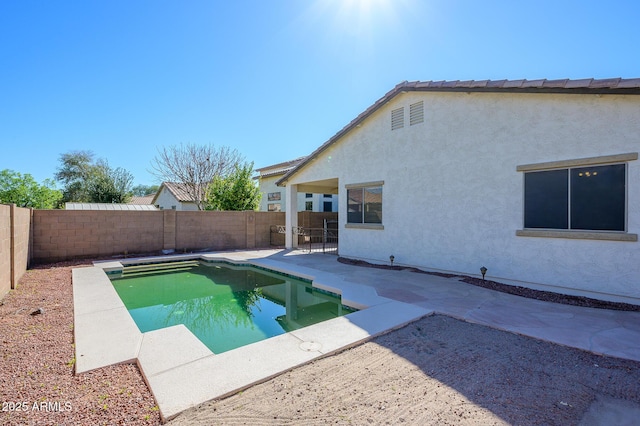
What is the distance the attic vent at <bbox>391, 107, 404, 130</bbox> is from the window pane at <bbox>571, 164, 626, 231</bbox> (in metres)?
4.99

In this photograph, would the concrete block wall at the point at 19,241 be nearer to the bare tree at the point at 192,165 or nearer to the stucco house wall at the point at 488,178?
the stucco house wall at the point at 488,178

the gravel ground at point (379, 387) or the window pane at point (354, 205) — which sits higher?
the window pane at point (354, 205)

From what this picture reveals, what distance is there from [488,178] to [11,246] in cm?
1194

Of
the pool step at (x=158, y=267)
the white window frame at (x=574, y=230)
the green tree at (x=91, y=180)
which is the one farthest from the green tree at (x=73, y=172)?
the white window frame at (x=574, y=230)

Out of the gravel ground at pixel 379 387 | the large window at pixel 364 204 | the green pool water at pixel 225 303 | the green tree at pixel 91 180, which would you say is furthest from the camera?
the green tree at pixel 91 180

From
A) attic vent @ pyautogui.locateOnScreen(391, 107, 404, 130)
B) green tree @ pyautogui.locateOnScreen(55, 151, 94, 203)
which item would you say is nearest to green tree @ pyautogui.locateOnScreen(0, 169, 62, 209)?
green tree @ pyautogui.locateOnScreen(55, 151, 94, 203)

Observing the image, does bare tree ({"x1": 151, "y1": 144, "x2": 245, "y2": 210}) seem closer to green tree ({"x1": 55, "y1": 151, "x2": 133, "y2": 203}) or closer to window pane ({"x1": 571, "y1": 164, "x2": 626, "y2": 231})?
green tree ({"x1": 55, "y1": 151, "x2": 133, "y2": 203})

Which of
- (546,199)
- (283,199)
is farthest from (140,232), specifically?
(546,199)

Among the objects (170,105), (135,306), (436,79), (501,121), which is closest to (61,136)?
(170,105)

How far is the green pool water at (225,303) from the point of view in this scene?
5.98 meters

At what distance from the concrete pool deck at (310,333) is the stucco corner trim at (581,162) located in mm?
2951

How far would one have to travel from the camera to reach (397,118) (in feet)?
34.1

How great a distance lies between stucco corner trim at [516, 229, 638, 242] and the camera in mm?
6027

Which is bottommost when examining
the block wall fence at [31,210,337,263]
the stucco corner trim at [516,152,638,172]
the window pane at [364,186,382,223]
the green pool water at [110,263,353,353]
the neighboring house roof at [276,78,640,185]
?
the green pool water at [110,263,353,353]
